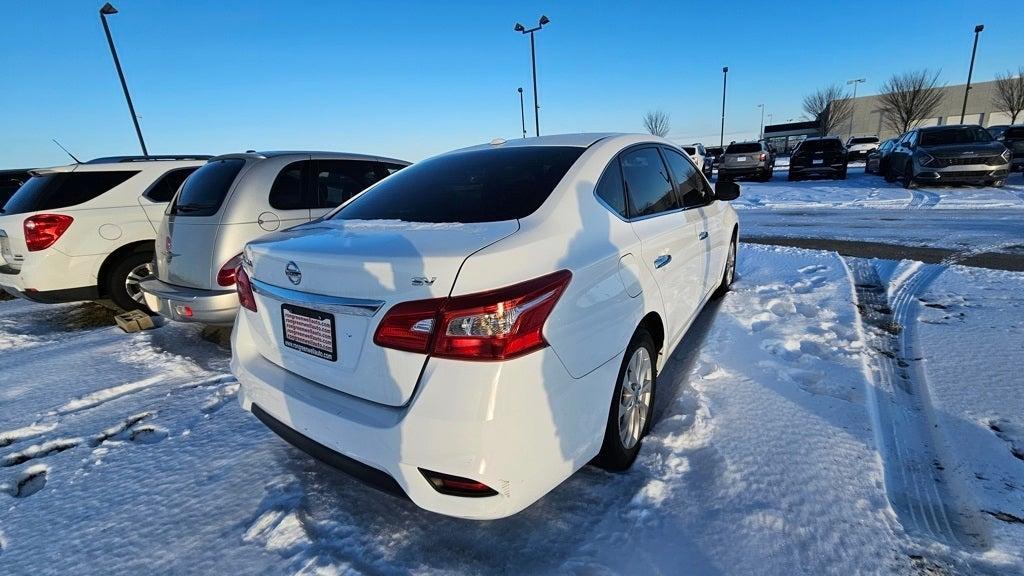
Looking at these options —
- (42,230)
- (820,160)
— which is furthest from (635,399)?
(820,160)

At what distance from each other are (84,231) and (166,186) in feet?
3.00

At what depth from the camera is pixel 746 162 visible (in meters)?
18.8

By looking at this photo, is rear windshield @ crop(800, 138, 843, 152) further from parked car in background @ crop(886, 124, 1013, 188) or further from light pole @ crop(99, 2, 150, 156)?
light pole @ crop(99, 2, 150, 156)

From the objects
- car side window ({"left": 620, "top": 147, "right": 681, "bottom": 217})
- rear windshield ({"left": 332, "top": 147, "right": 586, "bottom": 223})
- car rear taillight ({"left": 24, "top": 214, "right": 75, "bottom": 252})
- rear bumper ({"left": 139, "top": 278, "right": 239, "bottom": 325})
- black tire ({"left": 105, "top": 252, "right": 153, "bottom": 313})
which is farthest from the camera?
black tire ({"left": 105, "top": 252, "right": 153, "bottom": 313})

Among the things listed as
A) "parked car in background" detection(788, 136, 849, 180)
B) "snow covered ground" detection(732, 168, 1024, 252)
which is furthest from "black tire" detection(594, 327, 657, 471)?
"parked car in background" detection(788, 136, 849, 180)

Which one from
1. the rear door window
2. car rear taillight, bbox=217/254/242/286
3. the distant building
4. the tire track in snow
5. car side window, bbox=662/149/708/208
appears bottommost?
the tire track in snow

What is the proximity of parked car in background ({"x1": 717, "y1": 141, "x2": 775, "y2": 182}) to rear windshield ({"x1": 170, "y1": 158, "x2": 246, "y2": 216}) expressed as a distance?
59.8 ft

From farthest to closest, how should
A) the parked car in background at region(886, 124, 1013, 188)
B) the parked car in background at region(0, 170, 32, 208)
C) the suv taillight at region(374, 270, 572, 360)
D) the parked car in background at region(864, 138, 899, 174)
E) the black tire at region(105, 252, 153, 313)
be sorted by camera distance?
the parked car in background at region(864, 138, 899, 174)
the parked car in background at region(886, 124, 1013, 188)
the parked car in background at region(0, 170, 32, 208)
the black tire at region(105, 252, 153, 313)
the suv taillight at region(374, 270, 572, 360)

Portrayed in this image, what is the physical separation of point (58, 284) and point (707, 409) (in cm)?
580

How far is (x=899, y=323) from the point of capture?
3.98 metres

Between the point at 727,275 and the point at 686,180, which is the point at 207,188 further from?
the point at 727,275

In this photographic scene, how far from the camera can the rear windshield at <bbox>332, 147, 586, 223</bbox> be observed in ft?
7.39

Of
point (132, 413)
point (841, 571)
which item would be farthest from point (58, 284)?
point (841, 571)

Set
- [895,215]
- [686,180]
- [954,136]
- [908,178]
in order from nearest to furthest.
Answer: [686,180]
[895,215]
[954,136]
[908,178]
